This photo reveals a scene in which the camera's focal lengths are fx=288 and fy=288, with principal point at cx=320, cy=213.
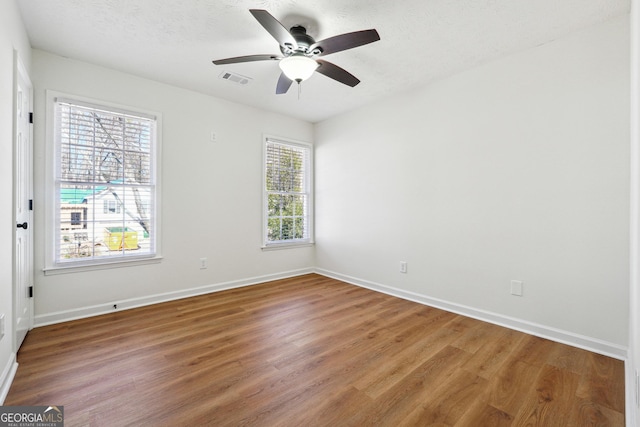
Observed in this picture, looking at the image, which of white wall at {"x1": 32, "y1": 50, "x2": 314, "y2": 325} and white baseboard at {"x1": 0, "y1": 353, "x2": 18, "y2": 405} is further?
white wall at {"x1": 32, "y1": 50, "x2": 314, "y2": 325}

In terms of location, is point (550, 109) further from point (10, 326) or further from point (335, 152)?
point (10, 326)

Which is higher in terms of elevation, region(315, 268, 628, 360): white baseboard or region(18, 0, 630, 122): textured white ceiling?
region(18, 0, 630, 122): textured white ceiling

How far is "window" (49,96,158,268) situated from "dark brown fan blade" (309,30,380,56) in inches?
90.8

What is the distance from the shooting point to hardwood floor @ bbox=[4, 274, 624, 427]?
159 centimetres

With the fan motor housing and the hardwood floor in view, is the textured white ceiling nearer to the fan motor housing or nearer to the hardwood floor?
the fan motor housing

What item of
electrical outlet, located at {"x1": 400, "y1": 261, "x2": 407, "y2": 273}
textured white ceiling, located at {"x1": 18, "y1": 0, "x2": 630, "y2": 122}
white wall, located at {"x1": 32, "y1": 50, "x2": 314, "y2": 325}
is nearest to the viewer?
textured white ceiling, located at {"x1": 18, "y1": 0, "x2": 630, "y2": 122}

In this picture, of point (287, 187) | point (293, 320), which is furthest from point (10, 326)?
point (287, 187)

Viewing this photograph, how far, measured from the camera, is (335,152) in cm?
462

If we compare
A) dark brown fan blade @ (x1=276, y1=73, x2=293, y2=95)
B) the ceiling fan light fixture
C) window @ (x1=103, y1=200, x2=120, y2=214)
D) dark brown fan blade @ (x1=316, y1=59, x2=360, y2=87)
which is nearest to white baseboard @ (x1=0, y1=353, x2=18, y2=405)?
window @ (x1=103, y1=200, x2=120, y2=214)

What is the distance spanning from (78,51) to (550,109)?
4.39m

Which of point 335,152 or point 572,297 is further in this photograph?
point 335,152

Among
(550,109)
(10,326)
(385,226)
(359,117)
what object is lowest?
(10,326)

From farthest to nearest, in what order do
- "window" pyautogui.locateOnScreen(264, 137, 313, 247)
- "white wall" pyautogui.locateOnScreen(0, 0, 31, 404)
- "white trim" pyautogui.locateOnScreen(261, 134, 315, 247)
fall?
"window" pyautogui.locateOnScreen(264, 137, 313, 247)
"white trim" pyautogui.locateOnScreen(261, 134, 315, 247)
"white wall" pyautogui.locateOnScreen(0, 0, 31, 404)

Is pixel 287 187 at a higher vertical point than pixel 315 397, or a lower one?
higher
